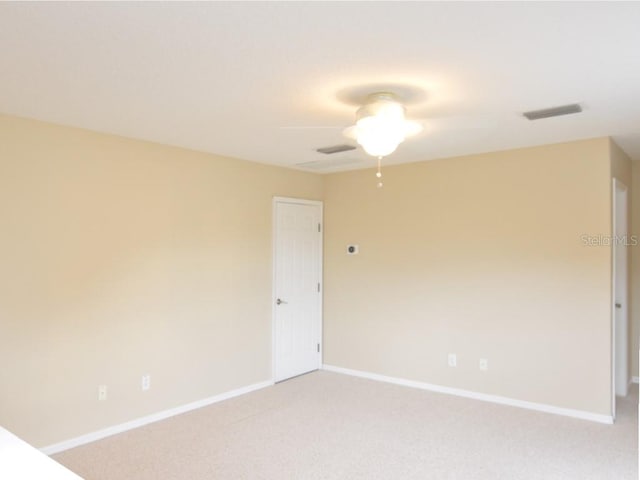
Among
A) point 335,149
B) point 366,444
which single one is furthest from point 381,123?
point 366,444

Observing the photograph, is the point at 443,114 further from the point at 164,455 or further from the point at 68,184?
the point at 164,455

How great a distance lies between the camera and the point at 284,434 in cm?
368

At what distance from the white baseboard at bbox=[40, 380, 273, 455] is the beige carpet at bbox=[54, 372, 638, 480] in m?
0.08

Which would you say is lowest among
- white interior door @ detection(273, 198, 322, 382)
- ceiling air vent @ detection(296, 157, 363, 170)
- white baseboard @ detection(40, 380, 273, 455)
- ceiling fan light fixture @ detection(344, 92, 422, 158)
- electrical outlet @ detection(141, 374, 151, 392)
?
white baseboard @ detection(40, 380, 273, 455)

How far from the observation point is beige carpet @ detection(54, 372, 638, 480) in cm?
306

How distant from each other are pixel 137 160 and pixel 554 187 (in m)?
3.72

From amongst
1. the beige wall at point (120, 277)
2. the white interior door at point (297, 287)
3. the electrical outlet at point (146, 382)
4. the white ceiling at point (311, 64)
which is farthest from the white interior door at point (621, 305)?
the electrical outlet at point (146, 382)

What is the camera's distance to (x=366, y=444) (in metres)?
3.49

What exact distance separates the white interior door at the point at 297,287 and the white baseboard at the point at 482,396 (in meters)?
0.51

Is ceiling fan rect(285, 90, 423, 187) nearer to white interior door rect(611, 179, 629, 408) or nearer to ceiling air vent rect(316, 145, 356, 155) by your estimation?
ceiling air vent rect(316, 145, 356, 155)

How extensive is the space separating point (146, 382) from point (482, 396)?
319cm

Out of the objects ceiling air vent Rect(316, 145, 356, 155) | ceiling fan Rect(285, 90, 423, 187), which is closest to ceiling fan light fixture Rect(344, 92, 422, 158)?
ceiling fan Rect(285, 90, 423, 187)

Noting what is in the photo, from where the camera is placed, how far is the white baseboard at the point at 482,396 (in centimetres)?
395

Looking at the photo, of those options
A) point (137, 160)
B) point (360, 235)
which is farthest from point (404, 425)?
point (137, 160)
